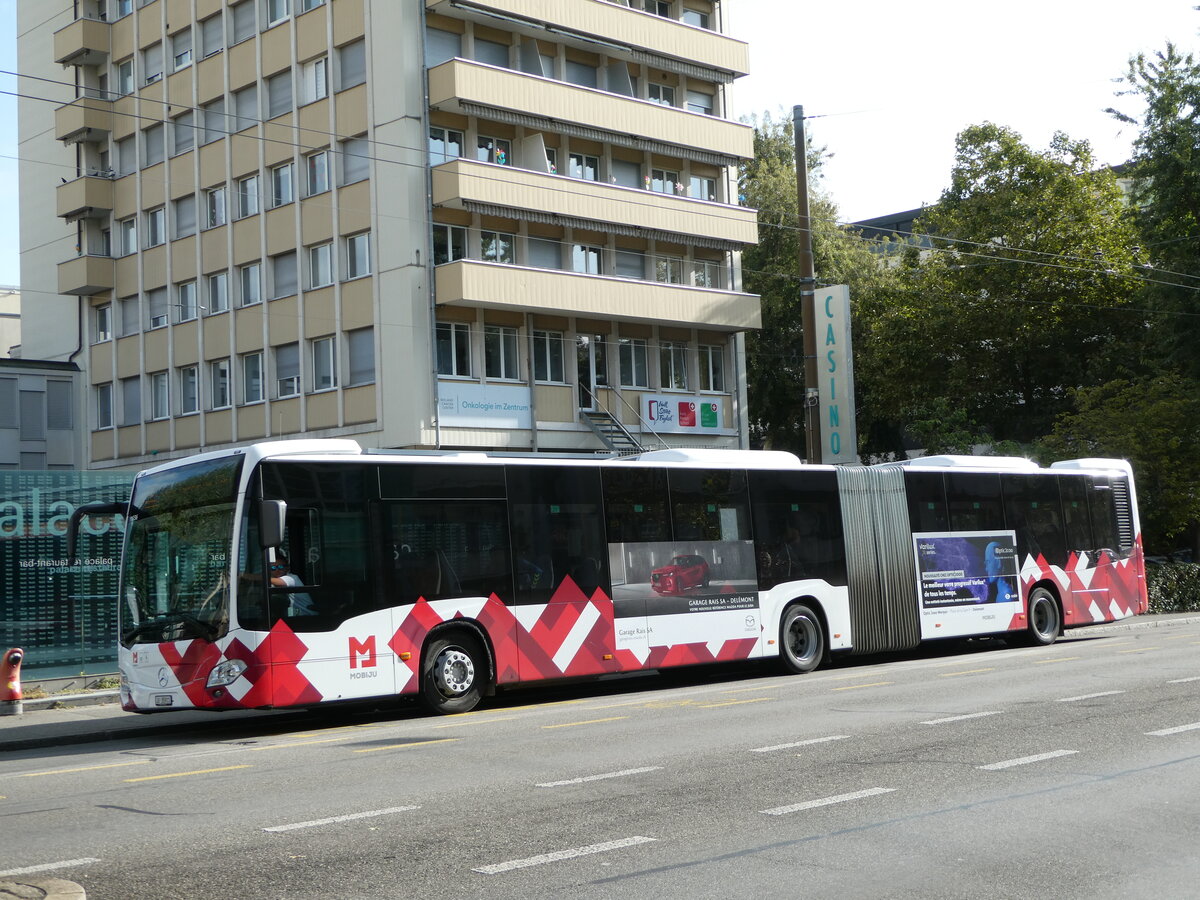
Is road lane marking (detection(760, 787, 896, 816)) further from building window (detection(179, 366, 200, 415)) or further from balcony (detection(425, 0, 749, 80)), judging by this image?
building window (detection(179, 366, 200, 415))

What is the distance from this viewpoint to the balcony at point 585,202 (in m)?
35.7

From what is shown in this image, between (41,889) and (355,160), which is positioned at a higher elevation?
(355,160)

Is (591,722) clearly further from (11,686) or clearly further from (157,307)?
(157,307)

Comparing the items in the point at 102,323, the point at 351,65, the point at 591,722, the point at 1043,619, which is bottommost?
the point at 591,722

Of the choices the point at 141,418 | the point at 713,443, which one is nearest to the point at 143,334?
the point at 141,418

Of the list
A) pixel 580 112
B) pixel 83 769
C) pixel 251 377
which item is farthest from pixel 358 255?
pixel 83 769

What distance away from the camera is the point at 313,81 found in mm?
38656

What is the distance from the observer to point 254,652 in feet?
47.6

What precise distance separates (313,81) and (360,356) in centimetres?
785

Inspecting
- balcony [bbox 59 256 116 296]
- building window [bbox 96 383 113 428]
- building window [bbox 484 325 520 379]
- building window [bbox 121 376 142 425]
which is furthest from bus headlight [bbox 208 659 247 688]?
balcony [bbox 59 256 116 296]

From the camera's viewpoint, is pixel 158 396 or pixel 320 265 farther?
pixel 158 396

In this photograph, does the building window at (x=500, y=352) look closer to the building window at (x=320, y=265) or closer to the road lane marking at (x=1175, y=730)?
the building window at (x=320, y=265)

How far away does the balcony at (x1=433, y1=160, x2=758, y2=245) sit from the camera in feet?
117

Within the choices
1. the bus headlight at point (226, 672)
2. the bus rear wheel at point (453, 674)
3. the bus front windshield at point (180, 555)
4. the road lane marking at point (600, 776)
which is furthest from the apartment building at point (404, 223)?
the road lane marking at point (600, 776)
